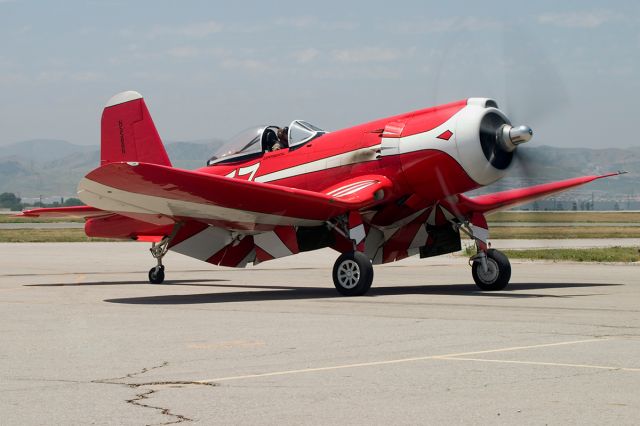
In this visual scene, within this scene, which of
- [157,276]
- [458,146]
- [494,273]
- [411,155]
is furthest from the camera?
[157,276]

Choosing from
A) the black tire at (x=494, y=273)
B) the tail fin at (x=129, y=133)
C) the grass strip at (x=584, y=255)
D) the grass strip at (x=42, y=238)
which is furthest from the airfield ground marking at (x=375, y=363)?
the grass strip at (x=42, y=238)

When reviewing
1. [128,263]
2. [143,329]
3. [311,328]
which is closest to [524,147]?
[311,328]

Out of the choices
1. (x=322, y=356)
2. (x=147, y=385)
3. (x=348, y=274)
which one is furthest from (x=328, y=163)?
(x=147, y=385)

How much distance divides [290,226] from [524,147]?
4351mm

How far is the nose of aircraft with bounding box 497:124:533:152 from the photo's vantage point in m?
15.6

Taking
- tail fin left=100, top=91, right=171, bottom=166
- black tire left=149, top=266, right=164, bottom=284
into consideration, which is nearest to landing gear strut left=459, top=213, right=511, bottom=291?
tail fin left=100, top=91, right=171, bottom=166

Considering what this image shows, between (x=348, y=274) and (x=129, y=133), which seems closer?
(x=348, y=274)

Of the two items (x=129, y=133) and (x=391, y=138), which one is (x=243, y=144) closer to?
(x=129, y=133)

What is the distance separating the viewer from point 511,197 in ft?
63.4

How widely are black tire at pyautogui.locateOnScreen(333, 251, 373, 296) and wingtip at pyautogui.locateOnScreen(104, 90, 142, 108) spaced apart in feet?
21.2

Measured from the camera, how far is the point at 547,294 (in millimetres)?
15781

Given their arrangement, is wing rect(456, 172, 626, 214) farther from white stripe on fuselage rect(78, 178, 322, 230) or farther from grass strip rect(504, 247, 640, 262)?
grass strip rect(504, 247, 640, 262)

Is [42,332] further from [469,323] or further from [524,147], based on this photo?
[524,147]

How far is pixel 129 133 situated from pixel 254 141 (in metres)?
2.78
